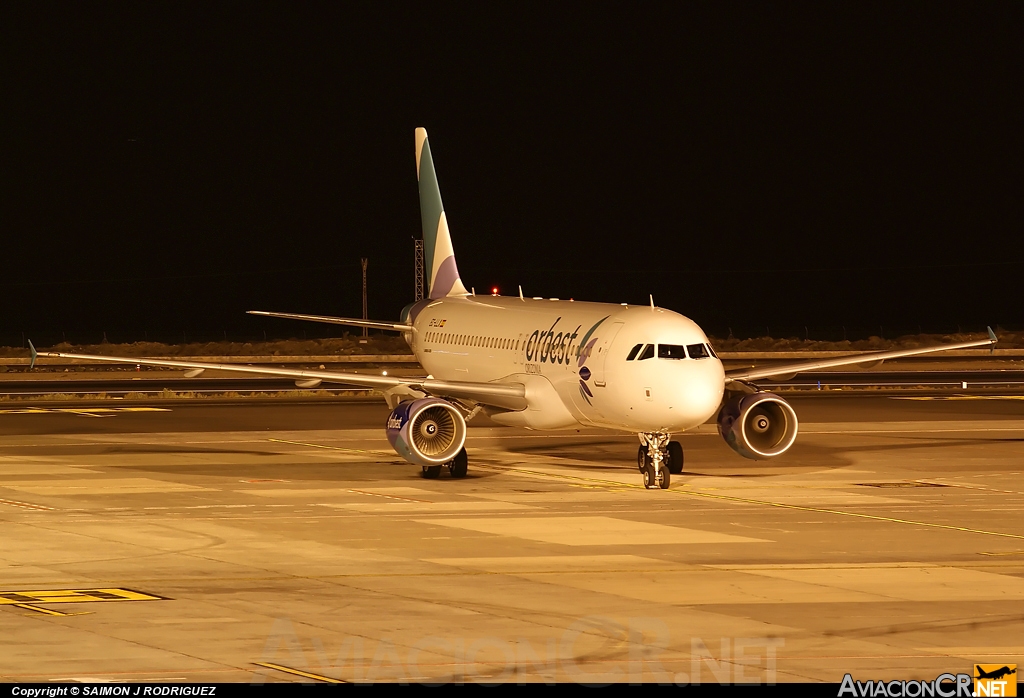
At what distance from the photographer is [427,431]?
34406mm

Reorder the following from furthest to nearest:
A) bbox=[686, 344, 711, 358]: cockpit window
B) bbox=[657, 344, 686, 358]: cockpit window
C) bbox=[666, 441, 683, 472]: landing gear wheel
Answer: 1. bbox=[666, 441, 683, 472]: landing gear wheel
2. bbox=[686, 344, 711, 358]: cockpit window
3. bbox=[657, 344, 686, 358]: cockpit window

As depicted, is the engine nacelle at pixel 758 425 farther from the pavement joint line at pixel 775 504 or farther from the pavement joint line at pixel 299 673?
the pavement joint line at pixel 299 673

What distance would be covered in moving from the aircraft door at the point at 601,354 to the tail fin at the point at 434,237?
13.3 m

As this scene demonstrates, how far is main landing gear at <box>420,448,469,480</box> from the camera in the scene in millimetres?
34562

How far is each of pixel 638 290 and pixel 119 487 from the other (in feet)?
553

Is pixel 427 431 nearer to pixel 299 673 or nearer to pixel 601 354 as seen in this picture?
pixel 601 354

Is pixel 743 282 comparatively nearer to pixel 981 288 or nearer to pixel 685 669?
pixel 981 288

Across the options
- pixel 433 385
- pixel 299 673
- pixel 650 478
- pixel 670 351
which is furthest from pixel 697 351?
pixel 299 673

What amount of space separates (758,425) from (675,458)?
2.10m

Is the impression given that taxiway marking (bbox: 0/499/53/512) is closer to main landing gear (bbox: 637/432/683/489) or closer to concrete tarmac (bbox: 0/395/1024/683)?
concrete tarmac (bbox: 0/395/1024/683)

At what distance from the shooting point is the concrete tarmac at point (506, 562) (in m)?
16.5

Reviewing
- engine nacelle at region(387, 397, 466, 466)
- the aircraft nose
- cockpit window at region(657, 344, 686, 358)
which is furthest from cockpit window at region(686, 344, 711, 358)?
engine nacelle at region(387, 397, 466, 466)

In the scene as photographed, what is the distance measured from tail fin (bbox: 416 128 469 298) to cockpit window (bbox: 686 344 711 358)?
14884mm

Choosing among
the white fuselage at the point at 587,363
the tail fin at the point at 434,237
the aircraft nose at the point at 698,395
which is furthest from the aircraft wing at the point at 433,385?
the tail fin at the point at 434,237
